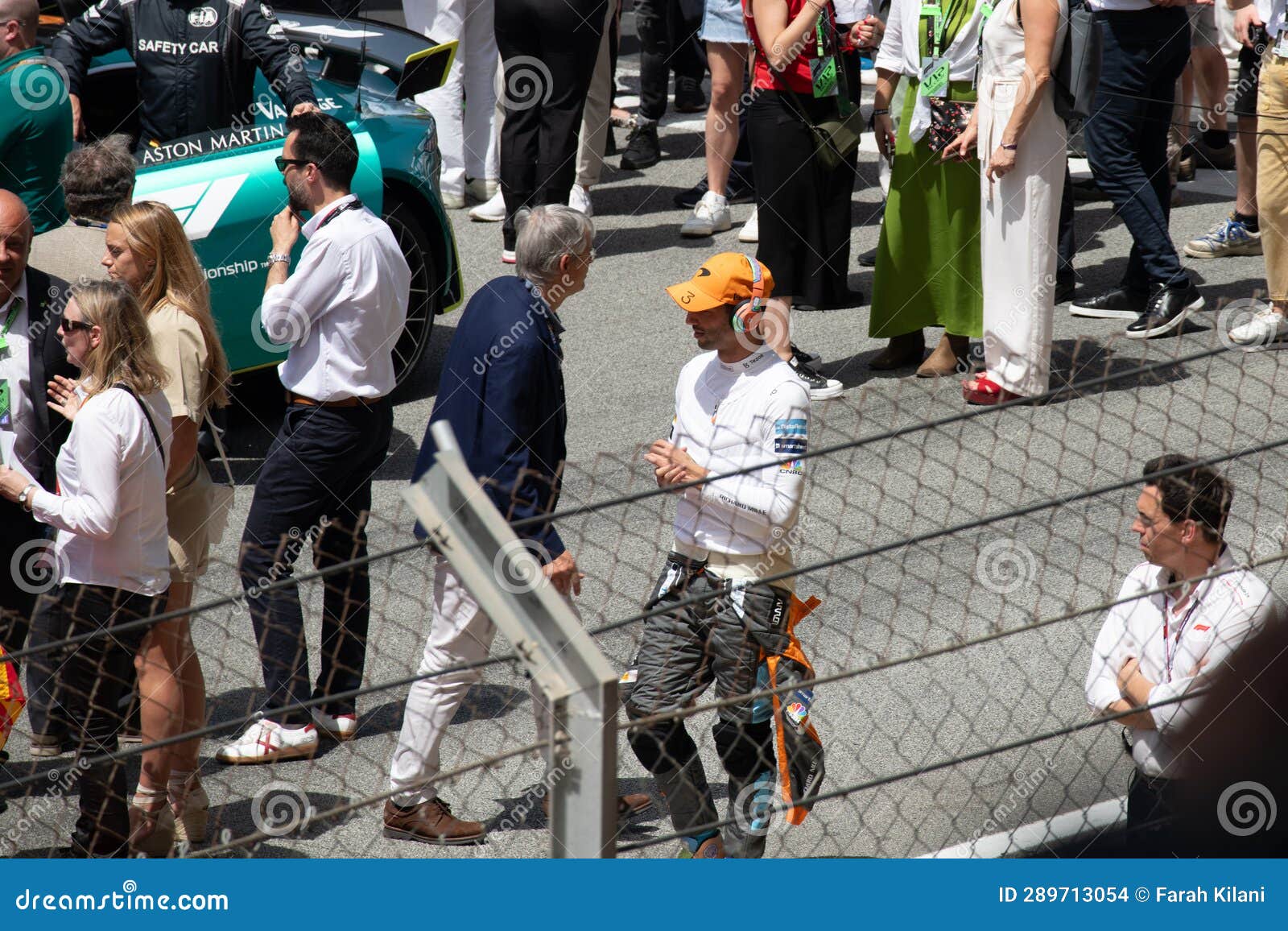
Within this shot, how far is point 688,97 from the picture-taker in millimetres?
12516

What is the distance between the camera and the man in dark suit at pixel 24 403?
4680 millimetres

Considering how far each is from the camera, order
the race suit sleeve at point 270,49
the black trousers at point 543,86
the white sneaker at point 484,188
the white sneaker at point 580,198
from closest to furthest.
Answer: the race suit sleeve at point 270,49 → the black trousers at point 543,86 → the white sneaker at point 580,198 → the white sneaker at point 484,188

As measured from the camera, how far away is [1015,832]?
4141mm

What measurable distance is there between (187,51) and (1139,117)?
446 cm

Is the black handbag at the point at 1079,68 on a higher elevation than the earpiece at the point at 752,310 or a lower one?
higher

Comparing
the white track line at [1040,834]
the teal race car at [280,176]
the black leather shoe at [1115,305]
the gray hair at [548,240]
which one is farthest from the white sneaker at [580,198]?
the white track line at [1040,834]

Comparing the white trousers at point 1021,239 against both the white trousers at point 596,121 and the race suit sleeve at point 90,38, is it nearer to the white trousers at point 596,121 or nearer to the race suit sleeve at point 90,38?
the white trousers at point 596,121

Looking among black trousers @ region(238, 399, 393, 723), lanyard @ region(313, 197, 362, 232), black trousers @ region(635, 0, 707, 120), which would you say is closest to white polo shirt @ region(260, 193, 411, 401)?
lanyard @ region(313, 197, 362, 232)

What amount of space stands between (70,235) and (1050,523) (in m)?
3.80

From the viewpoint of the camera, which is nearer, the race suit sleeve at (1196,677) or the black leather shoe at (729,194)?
the race suit sleeve at (1196,677)

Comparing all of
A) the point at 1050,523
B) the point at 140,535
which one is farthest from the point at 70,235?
the point at 1050,523

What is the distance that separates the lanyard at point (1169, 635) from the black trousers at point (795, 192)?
403 cm

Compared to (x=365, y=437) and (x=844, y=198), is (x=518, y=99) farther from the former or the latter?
(x=365, y=437)

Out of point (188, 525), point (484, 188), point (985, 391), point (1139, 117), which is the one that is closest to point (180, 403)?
point (188, 525)
